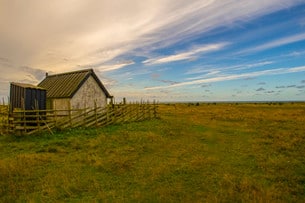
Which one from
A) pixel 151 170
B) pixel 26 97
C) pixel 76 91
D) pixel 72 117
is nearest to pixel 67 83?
pixel 76 91

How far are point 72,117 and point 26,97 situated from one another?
15.0 ft

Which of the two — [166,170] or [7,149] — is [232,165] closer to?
[166,170]

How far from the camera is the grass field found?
7.61 meters

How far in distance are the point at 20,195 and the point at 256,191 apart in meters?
6.97

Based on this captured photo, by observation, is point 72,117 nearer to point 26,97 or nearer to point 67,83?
point 67,83

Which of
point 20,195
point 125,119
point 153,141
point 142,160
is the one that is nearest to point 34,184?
point 20,195

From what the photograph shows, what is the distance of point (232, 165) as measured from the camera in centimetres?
1088

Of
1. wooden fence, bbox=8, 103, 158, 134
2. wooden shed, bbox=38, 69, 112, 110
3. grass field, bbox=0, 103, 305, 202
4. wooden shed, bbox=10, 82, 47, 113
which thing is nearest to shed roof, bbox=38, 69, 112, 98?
wooden shed, bbox=38, 69, 112, 110

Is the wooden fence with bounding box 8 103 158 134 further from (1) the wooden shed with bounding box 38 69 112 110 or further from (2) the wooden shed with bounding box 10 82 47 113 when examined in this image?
(1) the wooden shed with bounding box 38 69 112 110

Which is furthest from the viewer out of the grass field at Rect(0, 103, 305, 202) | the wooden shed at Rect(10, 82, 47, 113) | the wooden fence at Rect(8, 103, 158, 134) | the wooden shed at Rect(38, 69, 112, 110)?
the wooden shed at Rect(38, 69, 112, 110)

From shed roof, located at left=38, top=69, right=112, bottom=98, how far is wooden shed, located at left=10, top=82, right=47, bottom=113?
9.12 ft

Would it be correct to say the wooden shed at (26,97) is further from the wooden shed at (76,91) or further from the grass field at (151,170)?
the grass field at (151,170)

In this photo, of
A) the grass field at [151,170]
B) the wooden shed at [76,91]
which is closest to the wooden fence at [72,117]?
the wooden shed at [76,91]

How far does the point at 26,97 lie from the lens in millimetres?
19234
